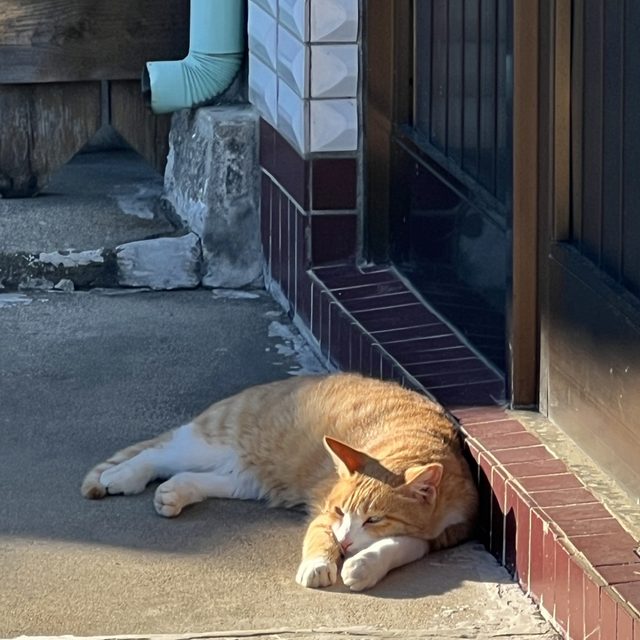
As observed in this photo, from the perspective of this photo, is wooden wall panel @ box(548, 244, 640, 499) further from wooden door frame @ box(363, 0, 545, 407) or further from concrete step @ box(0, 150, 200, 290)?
concrete step @ box(0, 150, 200, 290)

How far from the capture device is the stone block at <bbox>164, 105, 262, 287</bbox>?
6.18 meters

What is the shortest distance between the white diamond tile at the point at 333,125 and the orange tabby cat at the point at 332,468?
1266 millimetres

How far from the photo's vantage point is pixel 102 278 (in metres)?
6.20

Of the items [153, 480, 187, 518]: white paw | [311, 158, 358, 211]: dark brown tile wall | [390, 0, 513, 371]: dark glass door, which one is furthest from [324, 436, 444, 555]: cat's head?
[311, 158, 358, 211]: dark brown tile wall

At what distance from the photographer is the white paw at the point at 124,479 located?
414 centimetres

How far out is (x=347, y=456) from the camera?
12.3 feet

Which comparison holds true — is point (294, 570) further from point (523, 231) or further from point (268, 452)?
point (523, 231)

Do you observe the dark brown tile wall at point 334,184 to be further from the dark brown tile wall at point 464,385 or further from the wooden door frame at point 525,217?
the wooden door frame at point 525,217

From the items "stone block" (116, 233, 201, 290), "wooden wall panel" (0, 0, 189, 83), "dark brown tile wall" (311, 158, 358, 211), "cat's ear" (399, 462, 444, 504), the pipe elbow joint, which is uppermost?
"wooden wall panel" (0, 0, 189, 83)

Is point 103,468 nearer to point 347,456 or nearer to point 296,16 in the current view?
point 347,456

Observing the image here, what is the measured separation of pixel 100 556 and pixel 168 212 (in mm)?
3095

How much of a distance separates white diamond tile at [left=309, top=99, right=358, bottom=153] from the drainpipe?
1.06 m

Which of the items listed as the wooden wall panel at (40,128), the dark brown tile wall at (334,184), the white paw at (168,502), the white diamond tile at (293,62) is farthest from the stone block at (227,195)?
the white paw at (168,502)

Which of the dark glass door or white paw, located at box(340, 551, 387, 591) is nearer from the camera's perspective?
white paw, located at box(340, 551, 387, 591)
